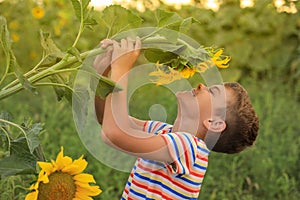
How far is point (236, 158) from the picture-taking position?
3225 millimetres

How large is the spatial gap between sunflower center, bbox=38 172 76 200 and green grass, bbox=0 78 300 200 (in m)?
0.77

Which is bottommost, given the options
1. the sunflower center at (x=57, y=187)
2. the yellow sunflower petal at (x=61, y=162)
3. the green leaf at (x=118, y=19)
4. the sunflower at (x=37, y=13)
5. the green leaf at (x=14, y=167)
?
the sunflower center at (x=57, y=187)

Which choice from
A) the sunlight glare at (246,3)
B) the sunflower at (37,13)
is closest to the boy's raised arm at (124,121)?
the sunflower at (37,13)

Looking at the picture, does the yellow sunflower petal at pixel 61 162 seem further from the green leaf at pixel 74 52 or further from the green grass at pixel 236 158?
the green grass at pixel 236 158

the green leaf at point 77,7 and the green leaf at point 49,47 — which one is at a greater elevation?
the green leaf at point 77,7

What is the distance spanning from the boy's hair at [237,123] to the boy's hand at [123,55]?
42 cm

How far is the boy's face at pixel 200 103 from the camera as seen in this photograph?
5.99 ft

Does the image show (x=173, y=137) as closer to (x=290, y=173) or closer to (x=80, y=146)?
(x=80, y=146)

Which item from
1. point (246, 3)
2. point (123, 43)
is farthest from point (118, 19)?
point (246, 3)

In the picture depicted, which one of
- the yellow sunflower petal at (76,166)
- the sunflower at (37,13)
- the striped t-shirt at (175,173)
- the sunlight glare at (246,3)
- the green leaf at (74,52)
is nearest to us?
the green leaf at (74,52)

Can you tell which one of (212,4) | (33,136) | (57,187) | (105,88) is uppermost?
(212,4)

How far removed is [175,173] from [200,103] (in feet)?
0.68

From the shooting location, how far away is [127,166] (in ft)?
8.41

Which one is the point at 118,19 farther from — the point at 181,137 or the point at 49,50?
the point at 181,137
